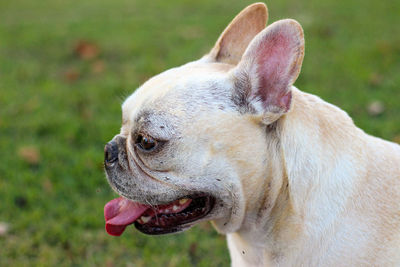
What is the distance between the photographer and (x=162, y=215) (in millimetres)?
2543

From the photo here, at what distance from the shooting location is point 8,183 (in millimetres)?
4477

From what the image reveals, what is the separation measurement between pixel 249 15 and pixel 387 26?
535cm

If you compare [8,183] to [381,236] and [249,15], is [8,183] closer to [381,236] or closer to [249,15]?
[249,15]

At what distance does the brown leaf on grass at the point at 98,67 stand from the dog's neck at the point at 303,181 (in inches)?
181

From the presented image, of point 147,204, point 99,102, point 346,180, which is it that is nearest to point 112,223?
point 147,204

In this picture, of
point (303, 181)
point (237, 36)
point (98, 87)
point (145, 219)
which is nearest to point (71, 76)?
point (98, 87)

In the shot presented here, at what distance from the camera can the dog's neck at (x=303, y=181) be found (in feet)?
7.52

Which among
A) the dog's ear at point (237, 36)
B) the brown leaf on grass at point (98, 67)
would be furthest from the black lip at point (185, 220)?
the brown leaf on grass at point (98, 67)

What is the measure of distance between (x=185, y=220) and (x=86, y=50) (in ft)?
17.1

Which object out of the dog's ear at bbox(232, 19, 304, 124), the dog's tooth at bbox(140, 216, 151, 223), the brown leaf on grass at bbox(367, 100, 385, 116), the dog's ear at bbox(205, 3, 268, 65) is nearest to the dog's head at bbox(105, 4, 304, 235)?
the dog's ear at bbox(232, 19, 304, 124)

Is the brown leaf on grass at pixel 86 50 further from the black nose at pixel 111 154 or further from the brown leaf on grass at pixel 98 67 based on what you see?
the black nose at pixel 111 154

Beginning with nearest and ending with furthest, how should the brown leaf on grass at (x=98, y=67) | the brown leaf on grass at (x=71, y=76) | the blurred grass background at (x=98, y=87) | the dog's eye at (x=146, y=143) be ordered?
the dog's eye at (x=146, y=143), the blurred grass background at (x=98, y=87), the brown leaf on grass at (x=71, y=76), the brown leaf on grass at (x=98, y=67)

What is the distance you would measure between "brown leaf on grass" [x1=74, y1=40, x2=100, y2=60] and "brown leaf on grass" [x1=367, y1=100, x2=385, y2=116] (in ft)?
12.7

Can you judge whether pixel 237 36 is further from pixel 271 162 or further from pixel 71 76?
pixel 71 76
